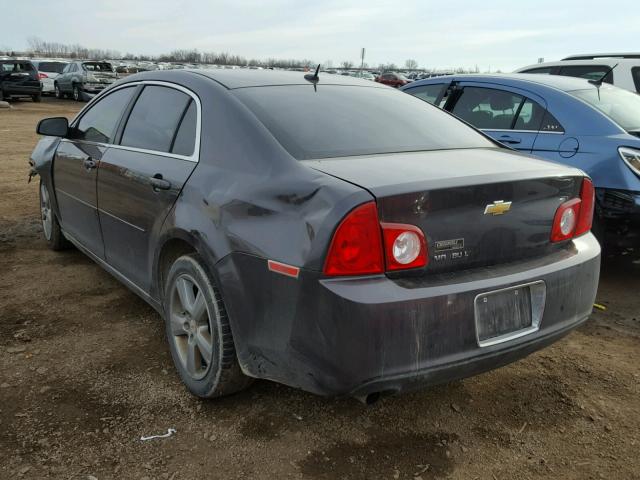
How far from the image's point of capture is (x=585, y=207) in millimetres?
2781

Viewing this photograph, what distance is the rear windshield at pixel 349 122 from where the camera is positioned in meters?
2.64

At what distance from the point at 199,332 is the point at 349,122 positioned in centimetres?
126

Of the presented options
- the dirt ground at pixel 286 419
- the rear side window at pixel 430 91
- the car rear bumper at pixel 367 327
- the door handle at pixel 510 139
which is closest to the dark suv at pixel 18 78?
the rear side window at pixel 430 91

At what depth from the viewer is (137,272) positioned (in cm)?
339

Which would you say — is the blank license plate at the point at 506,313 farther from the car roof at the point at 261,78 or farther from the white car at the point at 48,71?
the white car at the point at 48,71

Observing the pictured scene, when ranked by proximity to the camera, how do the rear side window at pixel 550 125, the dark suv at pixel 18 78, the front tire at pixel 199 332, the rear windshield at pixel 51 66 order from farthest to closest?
the rear windshield at pixel 51 66 → the dark suv at pixel 18 78 → the rear side window at pixel 550 125 → the front tire at pixel 199 332

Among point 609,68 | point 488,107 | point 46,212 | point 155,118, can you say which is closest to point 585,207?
point 155,118

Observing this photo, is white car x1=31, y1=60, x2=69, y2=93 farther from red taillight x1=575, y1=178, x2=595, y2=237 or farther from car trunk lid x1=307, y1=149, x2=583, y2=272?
red taillight x1=575, y1=178, x2=595, y2=237

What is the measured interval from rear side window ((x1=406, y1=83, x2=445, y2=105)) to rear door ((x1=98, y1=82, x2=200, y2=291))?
327cm

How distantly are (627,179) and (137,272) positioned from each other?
Result: 3.47m

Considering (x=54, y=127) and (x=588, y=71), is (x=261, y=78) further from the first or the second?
(x=588, y=71)

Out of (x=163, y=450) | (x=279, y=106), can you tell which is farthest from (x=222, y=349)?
(x=279, y=106)

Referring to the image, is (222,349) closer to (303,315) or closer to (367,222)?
(303,315)

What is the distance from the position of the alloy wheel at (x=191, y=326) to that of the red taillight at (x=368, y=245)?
0.87 metres
